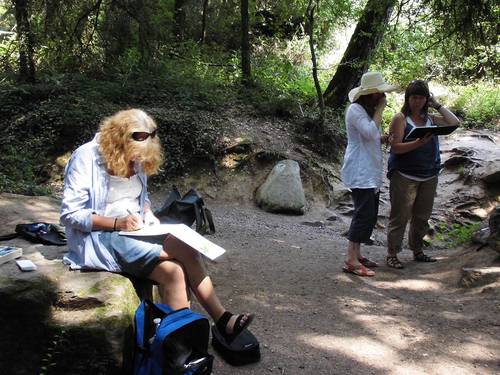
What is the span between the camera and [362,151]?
474 cm

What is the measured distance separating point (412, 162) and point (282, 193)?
3544 mm

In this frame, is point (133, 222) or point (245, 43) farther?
point (245, 43)

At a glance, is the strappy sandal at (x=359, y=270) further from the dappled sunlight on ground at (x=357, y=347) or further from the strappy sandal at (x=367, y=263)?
the dappled sunlight on ground at (x=357, y=347)

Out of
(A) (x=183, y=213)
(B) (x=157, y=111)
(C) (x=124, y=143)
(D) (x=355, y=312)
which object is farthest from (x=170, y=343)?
(B) (x=157, y=111)

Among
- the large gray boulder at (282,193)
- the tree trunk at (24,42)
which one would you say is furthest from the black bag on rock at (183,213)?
the tree trunk at (24,42)

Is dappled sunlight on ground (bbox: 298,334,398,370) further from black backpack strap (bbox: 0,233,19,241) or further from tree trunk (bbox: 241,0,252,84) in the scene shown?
tree trunk (bbox: 241,0,252,84)

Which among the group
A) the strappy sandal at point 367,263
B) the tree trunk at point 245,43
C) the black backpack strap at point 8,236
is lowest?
the strappy sandal at point 367,263

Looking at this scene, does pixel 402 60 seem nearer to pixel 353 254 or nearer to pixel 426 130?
pixel 426 130

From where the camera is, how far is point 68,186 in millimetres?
3104

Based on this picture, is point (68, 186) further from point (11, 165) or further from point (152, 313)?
point (11, 165)

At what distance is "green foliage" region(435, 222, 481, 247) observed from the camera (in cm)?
685

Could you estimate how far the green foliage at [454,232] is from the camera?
6.85 meters

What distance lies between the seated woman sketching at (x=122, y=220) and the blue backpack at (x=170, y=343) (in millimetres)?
314

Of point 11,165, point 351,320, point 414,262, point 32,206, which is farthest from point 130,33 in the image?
point 351,320
